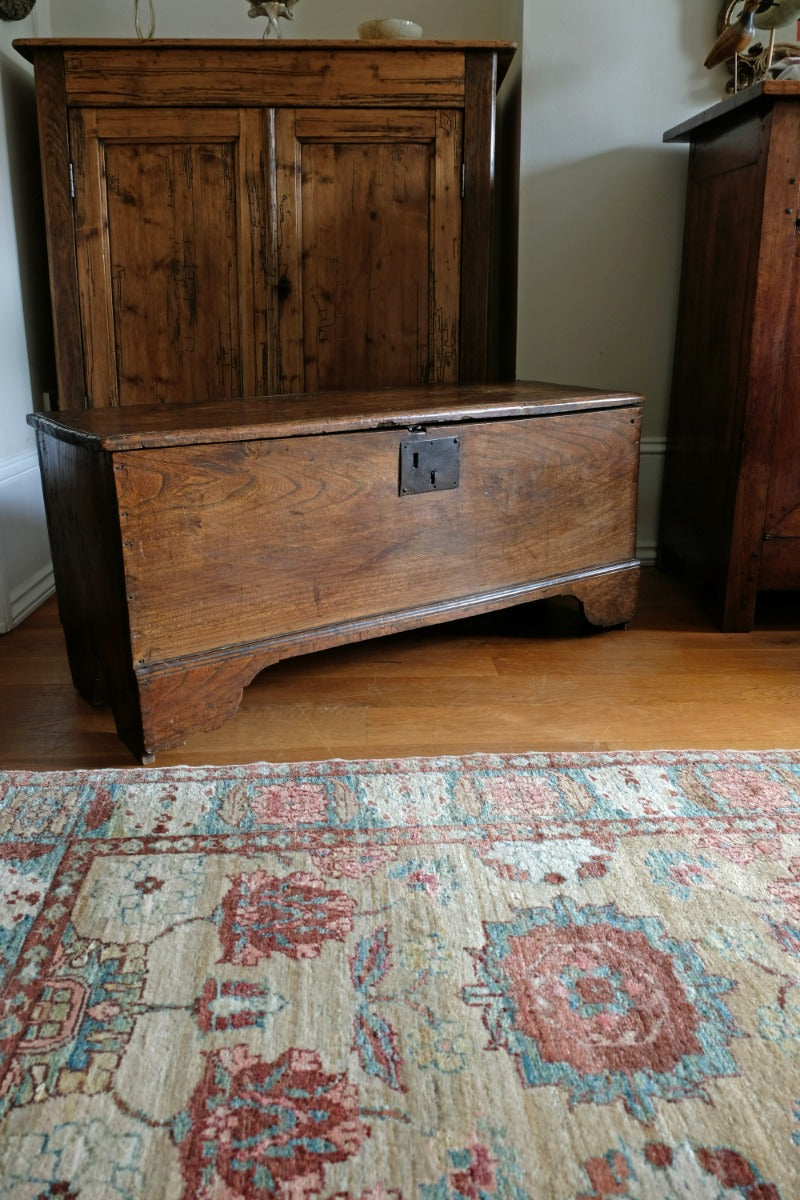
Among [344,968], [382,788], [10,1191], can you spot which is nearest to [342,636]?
[382,788]

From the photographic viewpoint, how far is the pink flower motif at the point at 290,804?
4.89 feet

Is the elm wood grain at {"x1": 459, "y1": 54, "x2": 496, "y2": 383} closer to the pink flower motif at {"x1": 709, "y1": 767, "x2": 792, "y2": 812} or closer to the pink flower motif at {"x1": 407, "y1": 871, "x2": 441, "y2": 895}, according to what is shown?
the pink flower motif at {"x1": 709, "y1": 767, "x2": 792, "y2": 812}

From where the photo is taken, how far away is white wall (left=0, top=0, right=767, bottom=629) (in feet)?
8.65

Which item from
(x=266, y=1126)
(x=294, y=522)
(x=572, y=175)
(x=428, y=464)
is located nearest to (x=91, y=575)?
(x=294, y=522)

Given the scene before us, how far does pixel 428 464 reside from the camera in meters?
1.96

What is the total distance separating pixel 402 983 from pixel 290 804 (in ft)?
1.52

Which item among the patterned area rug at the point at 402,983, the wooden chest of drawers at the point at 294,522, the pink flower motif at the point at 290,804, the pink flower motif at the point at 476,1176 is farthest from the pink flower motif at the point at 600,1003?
the wooden chest of drawers at the point at 294,522

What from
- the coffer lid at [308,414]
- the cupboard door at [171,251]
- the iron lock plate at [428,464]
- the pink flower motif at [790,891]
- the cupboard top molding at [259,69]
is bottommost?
the pink flower motif at [790,891]

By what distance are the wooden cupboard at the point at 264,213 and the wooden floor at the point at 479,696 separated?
2.55ft

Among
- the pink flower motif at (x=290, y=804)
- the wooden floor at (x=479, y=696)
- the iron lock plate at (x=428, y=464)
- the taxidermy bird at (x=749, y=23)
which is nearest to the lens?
the pink flower motif at (x=290, y=804)

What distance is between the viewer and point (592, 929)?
1223 millimetres

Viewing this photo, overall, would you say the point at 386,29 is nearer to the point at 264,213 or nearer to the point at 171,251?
the point at 264,213

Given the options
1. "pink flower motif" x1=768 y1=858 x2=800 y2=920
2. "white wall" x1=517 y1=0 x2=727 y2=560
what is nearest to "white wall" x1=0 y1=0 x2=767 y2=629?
"white wall" x1=517 y1=0 x2=727 y2=560

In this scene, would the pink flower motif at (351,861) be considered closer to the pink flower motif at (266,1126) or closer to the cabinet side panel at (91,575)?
the pink flower motif at (266,1126)
